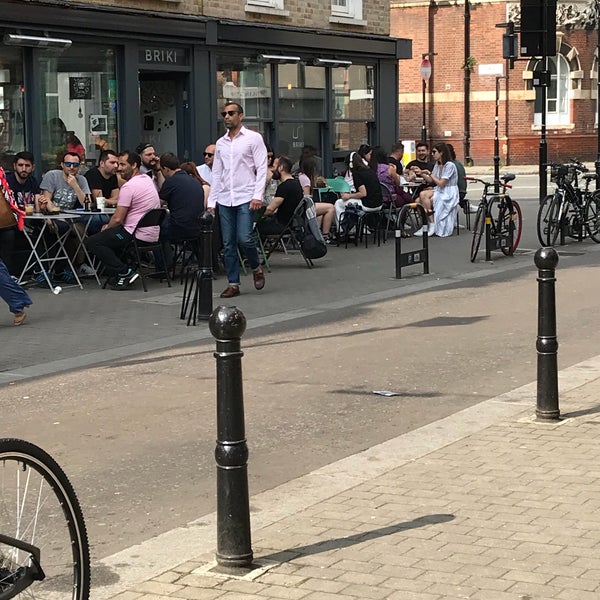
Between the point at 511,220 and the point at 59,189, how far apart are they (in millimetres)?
6265

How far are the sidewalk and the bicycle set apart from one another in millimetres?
9791

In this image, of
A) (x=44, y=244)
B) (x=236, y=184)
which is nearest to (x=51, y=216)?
(x=44, y=244)

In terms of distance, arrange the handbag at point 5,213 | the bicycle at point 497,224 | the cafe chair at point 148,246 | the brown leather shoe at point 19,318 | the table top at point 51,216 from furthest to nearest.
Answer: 1. the bicycle at point 497,224
2. the cafe chair at point 148,246
3. the table top at point 51,216
4. the handbag at point 5,213
5. the brown leather shoe at point 19,318

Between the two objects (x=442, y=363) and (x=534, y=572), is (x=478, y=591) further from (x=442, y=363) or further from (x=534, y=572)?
(x=442, y=363)

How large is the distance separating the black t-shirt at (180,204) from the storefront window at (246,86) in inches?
222

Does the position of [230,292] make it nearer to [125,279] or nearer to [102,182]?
[125,279]

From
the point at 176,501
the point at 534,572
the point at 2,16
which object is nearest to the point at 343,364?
the point at 176,501

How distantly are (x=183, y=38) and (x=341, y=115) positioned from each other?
17.1 feet

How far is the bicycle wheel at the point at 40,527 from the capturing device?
3945 mm

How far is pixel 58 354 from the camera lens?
A: 10711 mm

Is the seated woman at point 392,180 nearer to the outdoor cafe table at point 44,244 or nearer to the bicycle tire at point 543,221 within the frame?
the bicycle tire at point 543,221

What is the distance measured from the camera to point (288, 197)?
16.3 meters

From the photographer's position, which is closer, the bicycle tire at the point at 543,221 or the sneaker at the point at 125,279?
Answer: the sneaker at the point at 125,279

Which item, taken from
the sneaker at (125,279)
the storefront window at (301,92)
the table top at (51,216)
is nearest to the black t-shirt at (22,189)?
the table top at (51,216)
